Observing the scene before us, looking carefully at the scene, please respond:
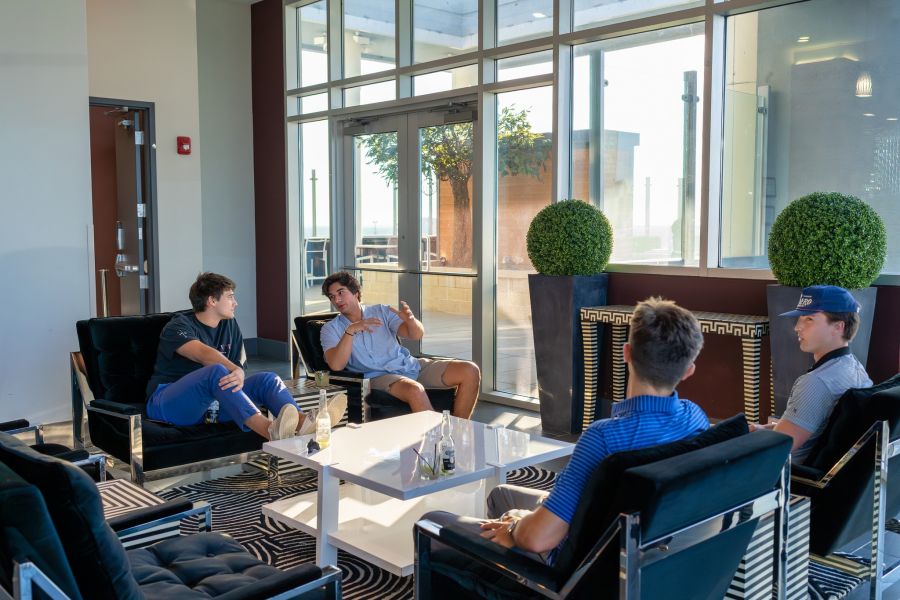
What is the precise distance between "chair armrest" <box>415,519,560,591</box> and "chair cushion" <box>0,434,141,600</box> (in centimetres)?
81

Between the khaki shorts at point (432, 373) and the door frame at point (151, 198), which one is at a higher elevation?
the door frame at point (151, 198)

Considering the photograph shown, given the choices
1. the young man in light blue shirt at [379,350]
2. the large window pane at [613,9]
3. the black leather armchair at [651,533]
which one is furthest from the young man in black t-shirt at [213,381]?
the large window pane at [613,9]

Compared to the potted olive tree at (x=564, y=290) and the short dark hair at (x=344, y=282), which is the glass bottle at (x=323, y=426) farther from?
the potted olive tree at (x=564, y=290)

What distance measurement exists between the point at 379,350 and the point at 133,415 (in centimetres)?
160

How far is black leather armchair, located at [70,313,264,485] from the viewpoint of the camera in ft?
13.6

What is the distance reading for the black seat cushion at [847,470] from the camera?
2840 millimetres

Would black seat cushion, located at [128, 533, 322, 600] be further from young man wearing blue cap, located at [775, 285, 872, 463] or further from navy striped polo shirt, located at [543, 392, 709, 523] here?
young man wearing blue cap, located at [775, 285, 872, 463]

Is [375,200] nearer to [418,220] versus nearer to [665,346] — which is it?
[418,220]

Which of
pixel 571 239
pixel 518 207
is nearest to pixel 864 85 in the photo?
pixel 571 239

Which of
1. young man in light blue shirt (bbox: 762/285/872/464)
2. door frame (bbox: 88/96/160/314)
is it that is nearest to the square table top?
young man in light blue shirt (bbox: 762/285/872/464)

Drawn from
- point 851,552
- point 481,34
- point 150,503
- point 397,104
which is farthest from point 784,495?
point 397,104

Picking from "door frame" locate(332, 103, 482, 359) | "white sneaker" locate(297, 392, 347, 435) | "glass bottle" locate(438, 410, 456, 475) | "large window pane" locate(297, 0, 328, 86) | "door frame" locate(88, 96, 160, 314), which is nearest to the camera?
"glass bottle" locate(438, 410, 456, 475)

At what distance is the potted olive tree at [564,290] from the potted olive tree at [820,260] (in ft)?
4.39

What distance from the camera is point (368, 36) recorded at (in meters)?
7.77
